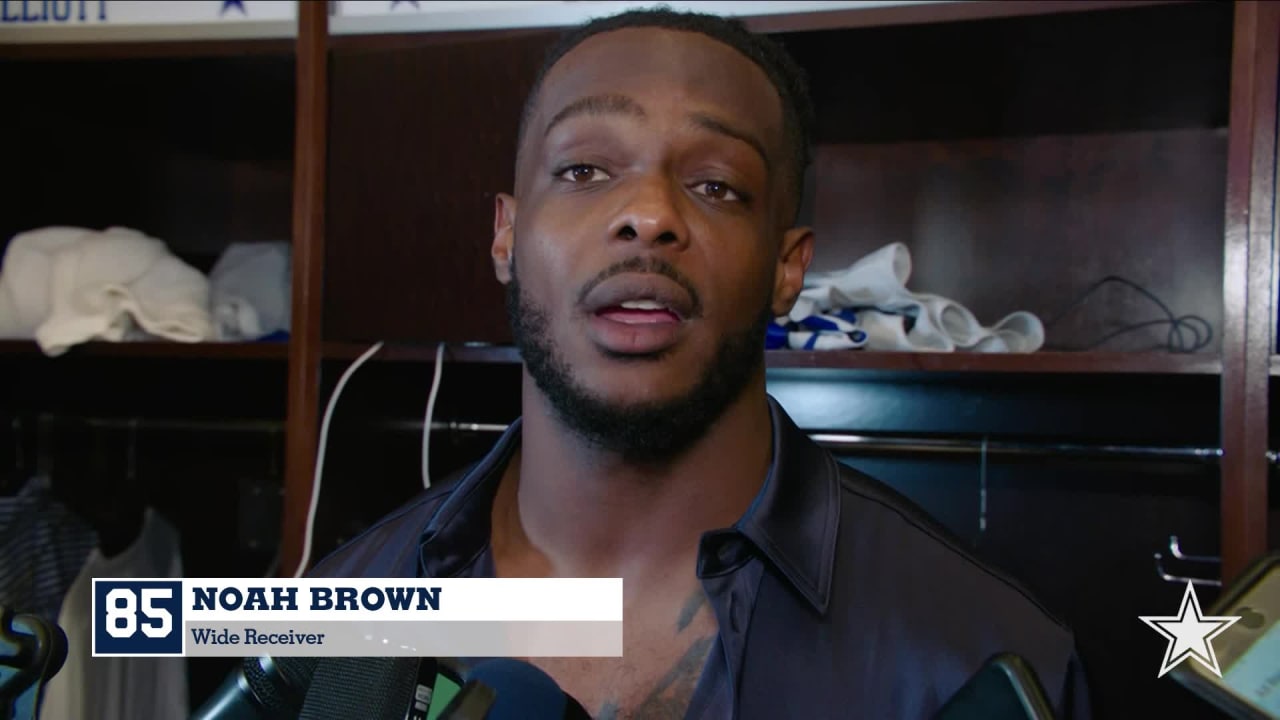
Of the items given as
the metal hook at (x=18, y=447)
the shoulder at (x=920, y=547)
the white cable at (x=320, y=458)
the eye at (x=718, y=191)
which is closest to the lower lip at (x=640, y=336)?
the eye at (x=718, y=191)

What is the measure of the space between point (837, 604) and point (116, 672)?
95cm

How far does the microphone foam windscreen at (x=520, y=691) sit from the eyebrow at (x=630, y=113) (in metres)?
0.44

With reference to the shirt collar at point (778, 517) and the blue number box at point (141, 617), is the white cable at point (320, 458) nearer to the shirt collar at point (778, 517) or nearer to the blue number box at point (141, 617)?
the shirt collar at point (778, 517)

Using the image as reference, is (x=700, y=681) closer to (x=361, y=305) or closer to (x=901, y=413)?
(x=361, y=305)

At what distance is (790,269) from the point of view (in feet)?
2.76

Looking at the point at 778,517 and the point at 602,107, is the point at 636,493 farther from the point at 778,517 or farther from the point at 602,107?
the point at 602,107

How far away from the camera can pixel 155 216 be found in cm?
156

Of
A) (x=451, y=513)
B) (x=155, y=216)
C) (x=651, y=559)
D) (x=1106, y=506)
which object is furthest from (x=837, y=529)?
(x=155, y=216)

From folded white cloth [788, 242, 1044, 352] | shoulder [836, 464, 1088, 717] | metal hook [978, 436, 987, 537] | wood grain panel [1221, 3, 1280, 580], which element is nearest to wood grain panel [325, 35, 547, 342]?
folded white cloth [788, 242, 1044, 352]

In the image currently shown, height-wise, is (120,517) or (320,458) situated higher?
(320,458)

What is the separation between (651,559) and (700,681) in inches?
4.3

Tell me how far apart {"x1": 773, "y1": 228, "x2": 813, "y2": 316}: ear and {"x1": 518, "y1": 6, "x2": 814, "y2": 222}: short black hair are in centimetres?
3

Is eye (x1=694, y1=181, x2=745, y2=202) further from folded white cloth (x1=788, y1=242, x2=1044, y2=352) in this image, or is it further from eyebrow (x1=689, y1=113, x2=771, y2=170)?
folded white cloth (x1=788, y1=242, x2=1044, y2=352)

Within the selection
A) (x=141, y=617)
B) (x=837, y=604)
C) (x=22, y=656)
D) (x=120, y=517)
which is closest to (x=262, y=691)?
(x=22, y=656)
